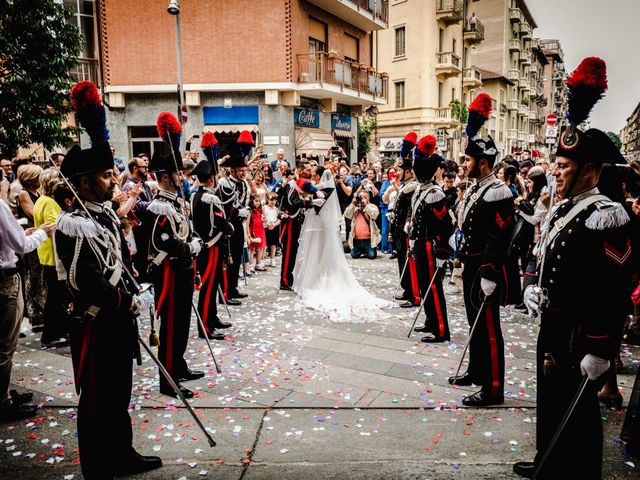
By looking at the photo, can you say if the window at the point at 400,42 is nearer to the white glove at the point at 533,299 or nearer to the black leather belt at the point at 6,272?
the black leather belt at the point at 6,272

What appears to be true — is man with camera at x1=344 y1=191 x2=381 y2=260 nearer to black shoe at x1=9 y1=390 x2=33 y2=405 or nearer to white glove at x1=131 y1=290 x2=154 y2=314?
black shoe at x1=9 y1=390 x2=33 y2=405

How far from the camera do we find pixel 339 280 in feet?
29.9

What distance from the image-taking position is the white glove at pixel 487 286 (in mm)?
4695

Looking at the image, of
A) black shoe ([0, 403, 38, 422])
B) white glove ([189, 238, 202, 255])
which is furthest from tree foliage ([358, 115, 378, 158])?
black shoe ([0, 403, 38, 422])

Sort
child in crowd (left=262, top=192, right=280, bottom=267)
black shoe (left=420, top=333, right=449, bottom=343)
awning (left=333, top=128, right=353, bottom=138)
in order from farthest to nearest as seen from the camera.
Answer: awning (left=333, top=128, right=353, bottom=138) → child in crowd (left=262, top=192, right=280, bottom=267) → black shoe (left=420, top=333, right=449, bottom=343)

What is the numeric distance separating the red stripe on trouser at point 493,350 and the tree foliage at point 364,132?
26.5 metres

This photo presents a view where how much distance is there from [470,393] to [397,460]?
152 centimetres

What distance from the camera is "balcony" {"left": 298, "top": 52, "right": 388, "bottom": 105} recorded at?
2069cm

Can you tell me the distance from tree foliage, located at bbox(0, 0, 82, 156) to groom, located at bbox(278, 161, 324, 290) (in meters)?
6.62

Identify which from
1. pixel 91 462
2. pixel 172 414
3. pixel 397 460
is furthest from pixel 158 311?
pixel 397 460

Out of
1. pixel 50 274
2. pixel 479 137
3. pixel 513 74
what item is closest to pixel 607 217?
pixel 479 137

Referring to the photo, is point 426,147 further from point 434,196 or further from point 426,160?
point 434,196

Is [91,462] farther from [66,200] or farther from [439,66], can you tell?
[439,66]

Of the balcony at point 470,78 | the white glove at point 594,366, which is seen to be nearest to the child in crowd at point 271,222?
the white glove at point 594,366
